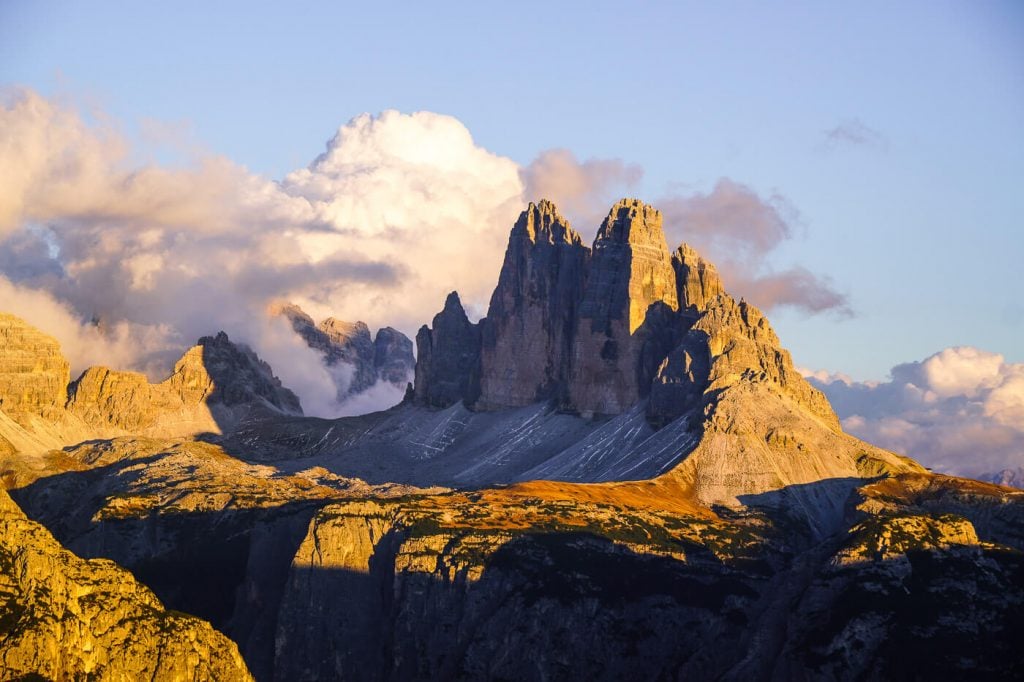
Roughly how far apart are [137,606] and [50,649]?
17332 millimetres

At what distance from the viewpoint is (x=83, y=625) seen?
169750 mm

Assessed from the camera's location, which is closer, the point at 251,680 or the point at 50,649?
the point at 50,649

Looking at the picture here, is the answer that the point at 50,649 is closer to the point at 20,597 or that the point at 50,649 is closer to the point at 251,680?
the point at 20,597

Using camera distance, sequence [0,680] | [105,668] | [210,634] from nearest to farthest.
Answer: [0,680] → [105,668] → [210,634]

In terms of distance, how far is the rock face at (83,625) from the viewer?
16162cm

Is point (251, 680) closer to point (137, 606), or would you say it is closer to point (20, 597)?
point (137, 606)

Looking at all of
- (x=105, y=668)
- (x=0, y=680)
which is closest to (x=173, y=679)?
(x=105, y=668)

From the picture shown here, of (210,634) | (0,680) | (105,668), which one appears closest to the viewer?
(0,680)

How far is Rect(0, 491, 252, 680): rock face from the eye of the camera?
16162 centimetres

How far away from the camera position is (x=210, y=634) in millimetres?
A: 185500

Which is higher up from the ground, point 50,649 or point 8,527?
point 8,527

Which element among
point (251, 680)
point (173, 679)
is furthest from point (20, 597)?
point (251, 680)

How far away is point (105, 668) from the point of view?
552 ft

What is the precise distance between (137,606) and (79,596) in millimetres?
7378
